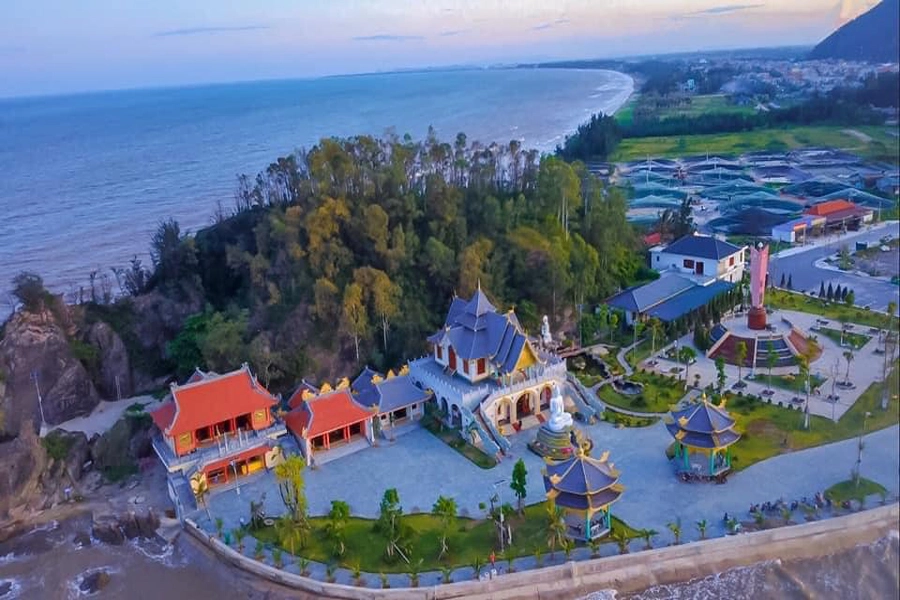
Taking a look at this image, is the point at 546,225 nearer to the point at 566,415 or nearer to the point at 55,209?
the point at 566,415

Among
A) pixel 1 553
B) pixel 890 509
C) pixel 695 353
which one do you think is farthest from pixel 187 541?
pixel 695 353

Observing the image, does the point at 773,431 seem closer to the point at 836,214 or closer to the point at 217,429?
the point at 217,429

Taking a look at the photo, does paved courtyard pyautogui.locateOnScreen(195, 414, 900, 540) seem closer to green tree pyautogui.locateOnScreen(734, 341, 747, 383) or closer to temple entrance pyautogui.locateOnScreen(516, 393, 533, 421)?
temple entrance pyautogui.locateOnScreen(516, 393, 533, 421)

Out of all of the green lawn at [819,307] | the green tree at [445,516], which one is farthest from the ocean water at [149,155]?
the green lawn at [819,307]

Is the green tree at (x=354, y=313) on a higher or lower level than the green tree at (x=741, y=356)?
higher

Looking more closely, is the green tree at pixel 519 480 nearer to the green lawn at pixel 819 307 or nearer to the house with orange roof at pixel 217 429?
the house with orange roof at pixel 217 429

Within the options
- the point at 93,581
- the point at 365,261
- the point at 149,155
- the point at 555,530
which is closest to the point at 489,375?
the point at 555,530
